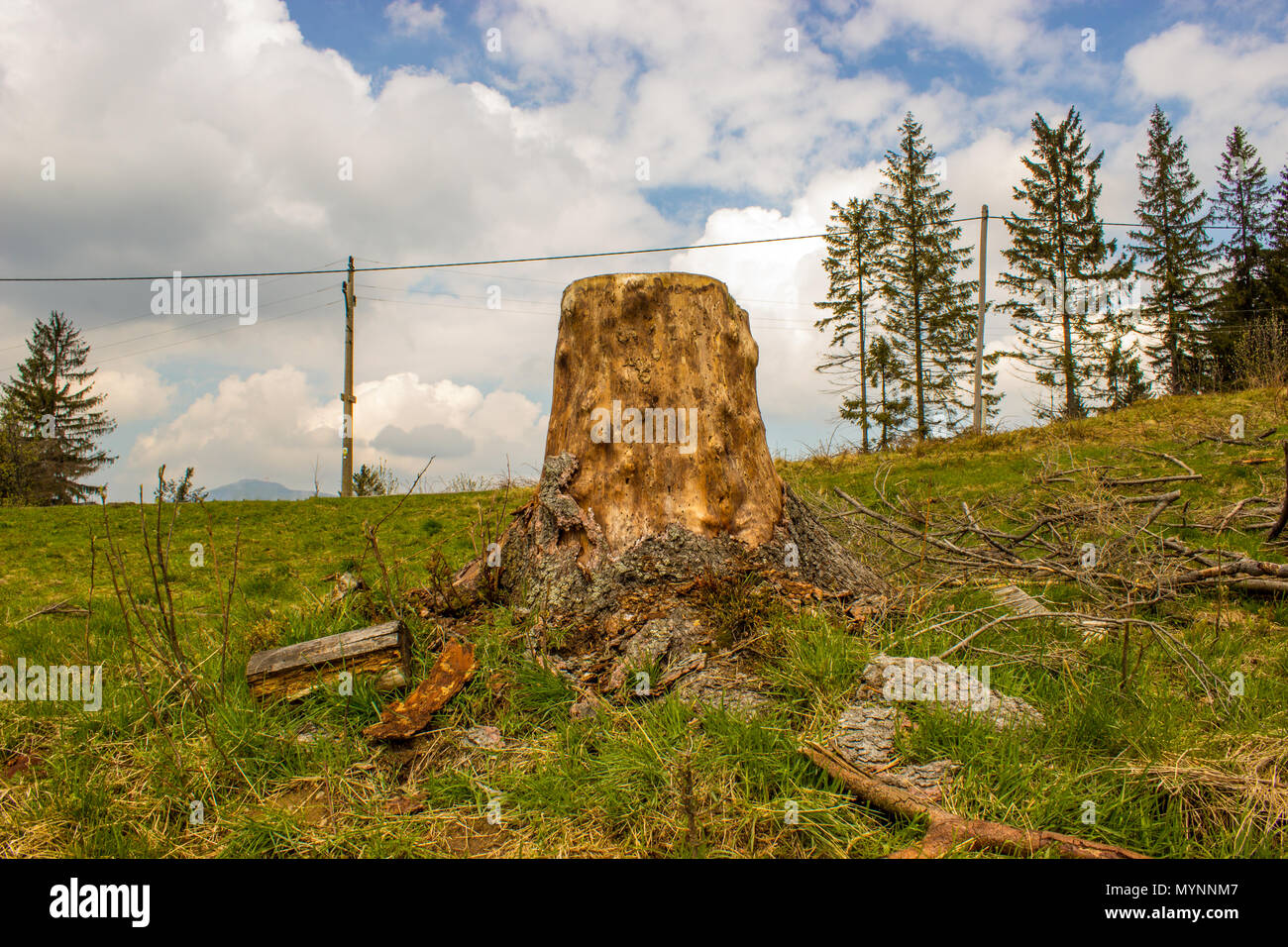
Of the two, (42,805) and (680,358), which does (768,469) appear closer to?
(680,358)

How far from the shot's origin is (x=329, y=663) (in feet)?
12.2

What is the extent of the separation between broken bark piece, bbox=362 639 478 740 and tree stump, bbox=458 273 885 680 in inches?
21.6

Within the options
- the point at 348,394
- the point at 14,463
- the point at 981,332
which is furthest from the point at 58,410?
the point at 981,332

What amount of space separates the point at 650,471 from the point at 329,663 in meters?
2.03

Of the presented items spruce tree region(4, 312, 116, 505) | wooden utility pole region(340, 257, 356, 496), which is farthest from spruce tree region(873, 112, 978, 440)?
spruce tree region(4, 312, 116, 505)

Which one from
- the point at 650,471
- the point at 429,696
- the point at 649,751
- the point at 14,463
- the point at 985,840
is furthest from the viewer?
the point at 14,463

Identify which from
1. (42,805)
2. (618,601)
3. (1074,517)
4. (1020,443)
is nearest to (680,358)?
(618,601)

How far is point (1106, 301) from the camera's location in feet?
104

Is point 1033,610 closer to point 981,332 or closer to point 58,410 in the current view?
point 981,332

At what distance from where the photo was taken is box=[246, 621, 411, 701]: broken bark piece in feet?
12.2

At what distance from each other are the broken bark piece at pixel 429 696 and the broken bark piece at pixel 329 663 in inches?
6.3

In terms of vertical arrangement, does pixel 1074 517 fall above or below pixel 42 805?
above
